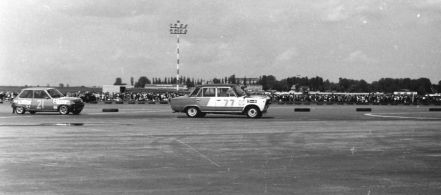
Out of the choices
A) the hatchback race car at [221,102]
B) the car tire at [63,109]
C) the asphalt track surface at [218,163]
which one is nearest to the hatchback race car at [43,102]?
the car tire at [63,109]

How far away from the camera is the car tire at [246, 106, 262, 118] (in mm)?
26406

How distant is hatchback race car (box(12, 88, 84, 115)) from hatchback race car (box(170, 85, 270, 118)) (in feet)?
20.4

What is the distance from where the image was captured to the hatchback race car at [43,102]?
1166 inches

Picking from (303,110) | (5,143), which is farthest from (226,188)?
(303,110)

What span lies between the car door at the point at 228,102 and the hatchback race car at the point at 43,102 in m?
8.19

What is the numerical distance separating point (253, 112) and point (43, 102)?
434 inches

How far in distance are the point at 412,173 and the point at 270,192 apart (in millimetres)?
2844

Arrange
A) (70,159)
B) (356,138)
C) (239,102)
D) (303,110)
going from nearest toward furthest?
1. (70,159)
2. (356,138)
3. (239,102)
4. (303,110)

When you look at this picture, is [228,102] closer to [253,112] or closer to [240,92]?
[240,92]

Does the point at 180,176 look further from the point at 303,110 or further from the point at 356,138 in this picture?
the point at 303,110

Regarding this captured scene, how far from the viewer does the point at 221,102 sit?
26469 mm

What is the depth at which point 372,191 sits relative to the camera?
24.2ft

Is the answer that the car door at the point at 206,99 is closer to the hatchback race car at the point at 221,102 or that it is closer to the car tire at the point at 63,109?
the hatchback race car at the point at 221,102

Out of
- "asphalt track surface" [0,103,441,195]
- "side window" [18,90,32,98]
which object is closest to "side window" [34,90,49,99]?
"side window" [18,90,32,98]
